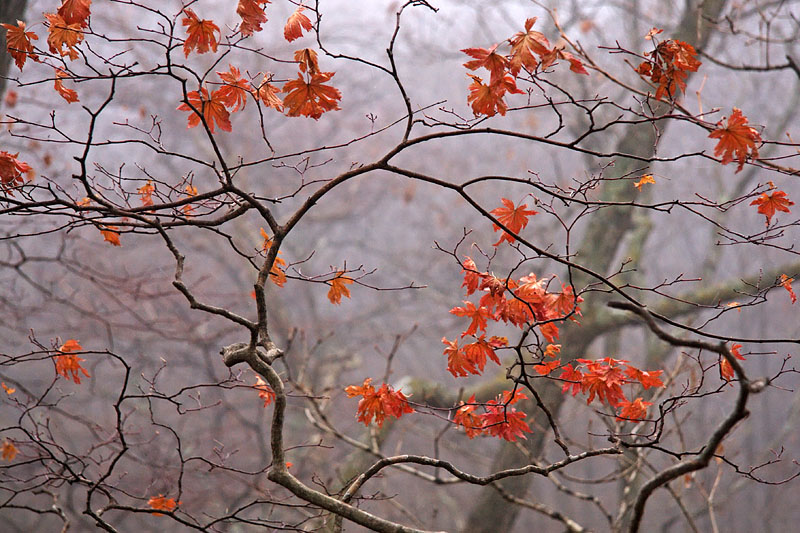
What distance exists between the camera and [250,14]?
150 centimetres

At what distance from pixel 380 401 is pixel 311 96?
891 mm

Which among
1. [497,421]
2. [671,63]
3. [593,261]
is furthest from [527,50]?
[593,261]

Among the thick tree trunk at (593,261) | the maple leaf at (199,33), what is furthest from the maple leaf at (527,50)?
the thick tree trunk at (593,261)

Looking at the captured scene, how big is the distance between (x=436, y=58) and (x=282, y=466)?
5947 mm

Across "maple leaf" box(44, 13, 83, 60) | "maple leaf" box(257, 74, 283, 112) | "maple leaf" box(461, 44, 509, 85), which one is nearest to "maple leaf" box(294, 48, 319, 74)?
"maple leaf" box(257, 74, 283, 112)

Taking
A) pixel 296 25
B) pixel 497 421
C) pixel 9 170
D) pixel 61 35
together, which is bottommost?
pixel 497 421

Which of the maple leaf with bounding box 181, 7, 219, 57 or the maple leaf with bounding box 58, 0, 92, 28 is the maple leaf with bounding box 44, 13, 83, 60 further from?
the maple leaf with bounding box 181, 7, 219, 57

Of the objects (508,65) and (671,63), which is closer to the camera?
(508,65)

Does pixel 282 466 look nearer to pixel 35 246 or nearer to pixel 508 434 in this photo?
pixel 508 434

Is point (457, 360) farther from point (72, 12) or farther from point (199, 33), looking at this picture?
point (72, 12)

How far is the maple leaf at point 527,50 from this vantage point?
138 centimetres

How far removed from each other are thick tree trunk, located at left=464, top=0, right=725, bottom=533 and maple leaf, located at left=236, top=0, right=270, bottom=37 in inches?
115

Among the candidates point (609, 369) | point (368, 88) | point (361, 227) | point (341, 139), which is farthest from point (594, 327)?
point (361, 227)

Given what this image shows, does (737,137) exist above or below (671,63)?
below
